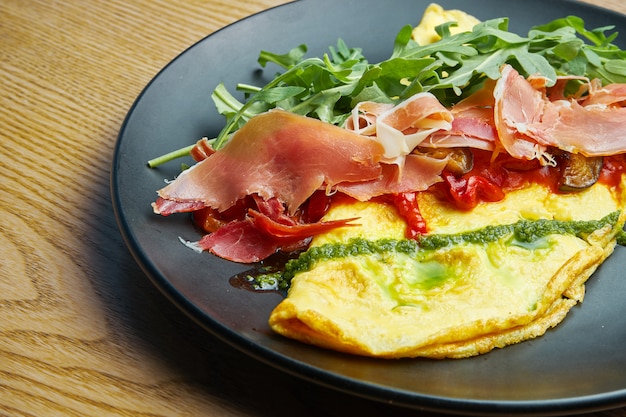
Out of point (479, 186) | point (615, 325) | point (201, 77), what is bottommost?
point (615, 325)

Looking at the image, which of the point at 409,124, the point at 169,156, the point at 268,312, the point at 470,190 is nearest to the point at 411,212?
the point at 470,190

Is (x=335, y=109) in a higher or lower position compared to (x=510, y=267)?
higher

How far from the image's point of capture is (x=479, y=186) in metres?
3.28

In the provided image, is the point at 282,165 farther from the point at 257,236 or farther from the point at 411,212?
the point at 411,212

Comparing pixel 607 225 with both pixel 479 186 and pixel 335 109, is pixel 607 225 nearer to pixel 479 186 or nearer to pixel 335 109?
pixel 479 186

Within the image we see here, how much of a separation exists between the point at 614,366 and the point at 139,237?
1855 millimetres

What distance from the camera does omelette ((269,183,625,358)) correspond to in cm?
260

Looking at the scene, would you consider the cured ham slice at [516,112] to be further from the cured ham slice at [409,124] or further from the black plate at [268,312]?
the black plate at [268,312]

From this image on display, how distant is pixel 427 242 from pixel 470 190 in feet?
1.20

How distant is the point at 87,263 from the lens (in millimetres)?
3348

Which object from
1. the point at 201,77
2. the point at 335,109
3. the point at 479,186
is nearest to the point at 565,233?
the point at 479,186

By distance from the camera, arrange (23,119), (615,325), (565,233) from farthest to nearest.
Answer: (23,119)
(565,233)
(615,325)

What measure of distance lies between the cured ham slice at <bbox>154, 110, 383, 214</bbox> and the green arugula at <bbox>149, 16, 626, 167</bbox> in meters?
0.25

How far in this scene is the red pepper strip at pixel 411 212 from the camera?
10.2ft
